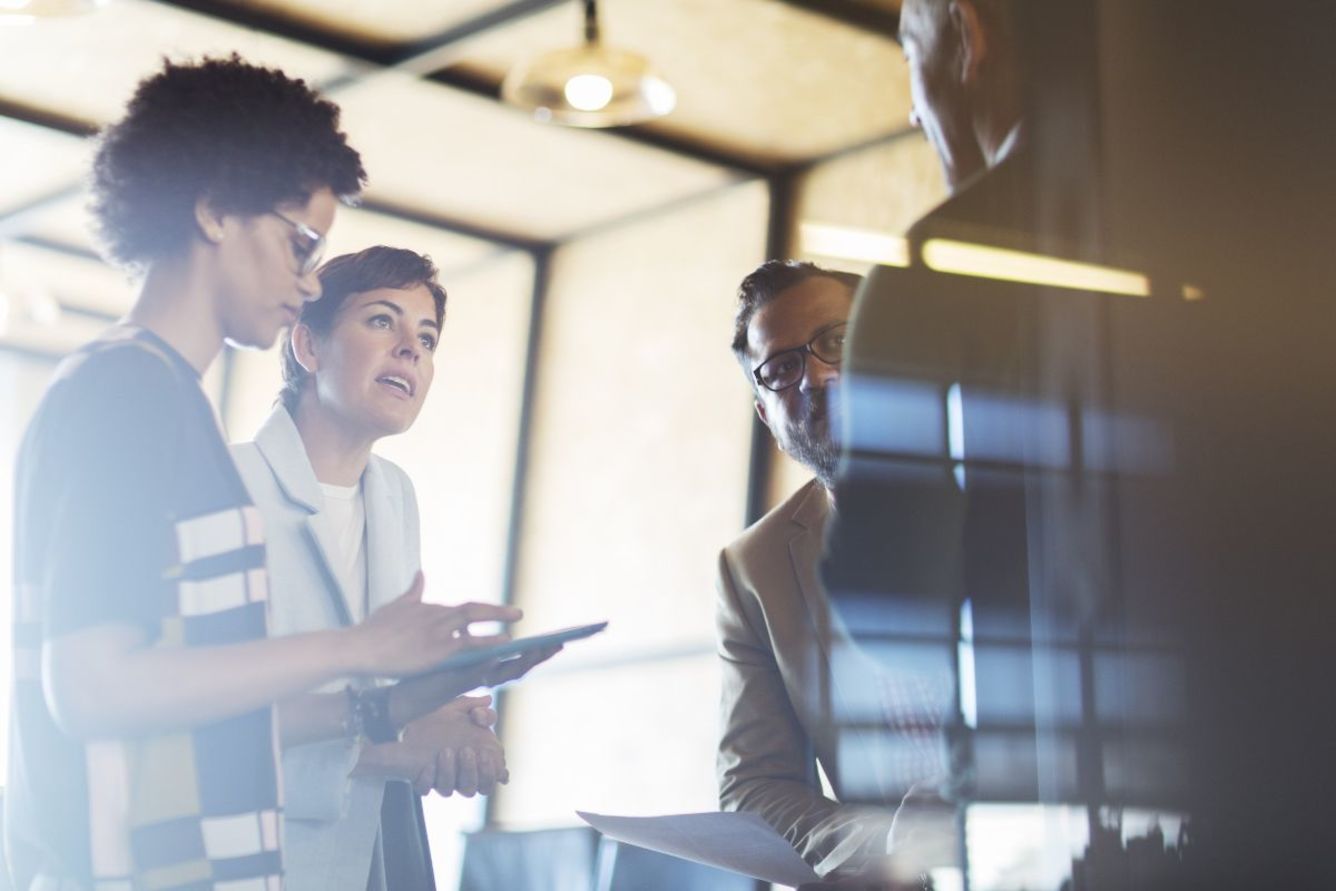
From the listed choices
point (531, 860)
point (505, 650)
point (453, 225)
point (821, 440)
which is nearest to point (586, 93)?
point (453, 225)

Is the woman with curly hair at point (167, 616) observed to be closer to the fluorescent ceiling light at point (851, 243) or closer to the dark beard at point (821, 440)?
the fluorescent ceiling light at point (851, 243)

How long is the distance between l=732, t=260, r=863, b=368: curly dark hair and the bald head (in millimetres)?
559

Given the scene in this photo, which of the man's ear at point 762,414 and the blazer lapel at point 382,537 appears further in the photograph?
the man's ear at point 762,414

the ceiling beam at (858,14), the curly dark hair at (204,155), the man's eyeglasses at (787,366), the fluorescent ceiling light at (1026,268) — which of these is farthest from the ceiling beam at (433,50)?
the fluorescent ceiling light at (1026,268)

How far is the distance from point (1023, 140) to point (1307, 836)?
516 millimetres

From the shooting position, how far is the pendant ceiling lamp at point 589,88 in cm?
165

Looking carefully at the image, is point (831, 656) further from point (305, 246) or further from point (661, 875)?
point (305, 246)

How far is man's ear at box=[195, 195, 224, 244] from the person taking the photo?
118cm

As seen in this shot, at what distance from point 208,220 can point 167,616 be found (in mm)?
344

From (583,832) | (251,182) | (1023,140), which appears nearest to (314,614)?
(251,182)

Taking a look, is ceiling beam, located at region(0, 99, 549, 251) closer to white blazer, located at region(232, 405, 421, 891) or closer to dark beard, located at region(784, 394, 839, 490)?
white blazer, located at region(232, 405, 421, 891)

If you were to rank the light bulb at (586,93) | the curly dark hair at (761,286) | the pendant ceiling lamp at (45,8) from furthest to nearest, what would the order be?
the curly dark hair at (761,286), the light bulb at (586,93), the pendant ceiling lamp at (45,8)

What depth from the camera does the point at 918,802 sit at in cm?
108

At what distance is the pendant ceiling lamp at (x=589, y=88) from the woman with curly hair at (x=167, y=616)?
529mm
